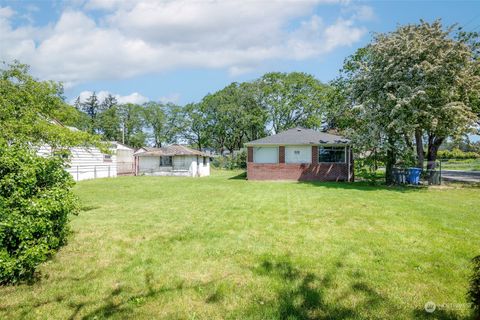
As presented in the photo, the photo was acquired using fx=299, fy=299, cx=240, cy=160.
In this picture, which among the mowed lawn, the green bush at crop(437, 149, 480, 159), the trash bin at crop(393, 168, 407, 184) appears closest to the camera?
the mowed lawn

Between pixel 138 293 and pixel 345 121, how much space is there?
20219mm

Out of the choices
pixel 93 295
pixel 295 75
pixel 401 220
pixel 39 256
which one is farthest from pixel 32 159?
pixel 295 75

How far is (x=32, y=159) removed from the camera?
15.5ft

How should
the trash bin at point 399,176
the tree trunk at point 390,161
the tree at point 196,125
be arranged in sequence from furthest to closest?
the tree at point 196,125
the trash bin at point 399,176
the tree trunk at point 390,161

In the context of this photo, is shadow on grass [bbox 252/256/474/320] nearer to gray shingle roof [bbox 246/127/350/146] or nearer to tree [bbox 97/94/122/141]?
gray shingle roof [bbox 246/127/350/146]

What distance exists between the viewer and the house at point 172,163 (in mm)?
28797

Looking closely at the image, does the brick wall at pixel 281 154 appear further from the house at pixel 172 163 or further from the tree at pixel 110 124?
the tree at pixel 110 124

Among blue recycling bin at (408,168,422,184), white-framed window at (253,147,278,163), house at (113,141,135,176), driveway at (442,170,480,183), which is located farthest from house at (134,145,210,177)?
driveway at (442,170,480,183)

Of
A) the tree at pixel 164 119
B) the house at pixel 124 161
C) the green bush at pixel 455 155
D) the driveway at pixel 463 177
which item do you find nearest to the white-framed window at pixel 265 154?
the driveway at pixel 463 177

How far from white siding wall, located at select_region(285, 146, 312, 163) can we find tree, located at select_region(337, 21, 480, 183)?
171 inches

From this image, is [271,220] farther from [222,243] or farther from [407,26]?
[407,26]

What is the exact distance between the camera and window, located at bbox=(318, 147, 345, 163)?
2089cm

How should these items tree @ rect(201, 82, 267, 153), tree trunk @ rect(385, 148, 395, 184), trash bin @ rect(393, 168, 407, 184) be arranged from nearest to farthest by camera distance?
tree trunk @ rect(385, 148, 395, 184), trash bin @ rect(393, 168, 407, 184), tree @ rect(201, 82, 267, 153)

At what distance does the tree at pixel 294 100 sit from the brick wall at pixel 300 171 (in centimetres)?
2136
